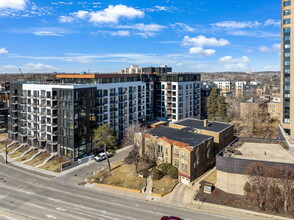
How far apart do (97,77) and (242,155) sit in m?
51.2

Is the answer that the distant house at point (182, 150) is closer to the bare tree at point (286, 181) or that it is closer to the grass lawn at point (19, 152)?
the bare tree at point (286, 181)

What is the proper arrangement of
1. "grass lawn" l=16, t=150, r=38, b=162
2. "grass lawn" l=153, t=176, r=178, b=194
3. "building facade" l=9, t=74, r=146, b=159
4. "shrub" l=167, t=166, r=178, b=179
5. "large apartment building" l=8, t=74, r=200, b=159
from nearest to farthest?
"grass lawn" l=153, t=176, r=178, b=194
"shrub" l=167, t=166, r=178, b=179
"building facade" l=9, t=74, r=146, b=159
"large apartment building" l=8, t=74, r=200, b=159
"grass lawn" l=16, t=150, r=38, b=162

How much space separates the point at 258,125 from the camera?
9688cm

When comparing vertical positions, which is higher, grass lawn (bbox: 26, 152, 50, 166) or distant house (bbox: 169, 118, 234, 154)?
distant house (bbox: 169, 118, 234, 154)

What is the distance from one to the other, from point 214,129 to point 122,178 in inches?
1220

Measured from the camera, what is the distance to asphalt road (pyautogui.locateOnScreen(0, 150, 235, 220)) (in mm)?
41656

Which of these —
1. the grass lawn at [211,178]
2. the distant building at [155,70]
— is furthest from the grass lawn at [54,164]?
the distant building at [155,70]

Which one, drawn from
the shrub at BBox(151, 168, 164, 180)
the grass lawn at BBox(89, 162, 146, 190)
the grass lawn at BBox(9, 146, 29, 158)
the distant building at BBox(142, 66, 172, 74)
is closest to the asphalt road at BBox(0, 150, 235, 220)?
the grass lawn at BBox(89, 162, 146, 190)

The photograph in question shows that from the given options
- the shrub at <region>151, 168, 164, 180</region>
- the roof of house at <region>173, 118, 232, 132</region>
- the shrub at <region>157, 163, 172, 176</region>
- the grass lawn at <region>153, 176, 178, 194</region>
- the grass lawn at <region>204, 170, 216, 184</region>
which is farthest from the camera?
the roof of house at <region>173, 118, 232, 132</region>

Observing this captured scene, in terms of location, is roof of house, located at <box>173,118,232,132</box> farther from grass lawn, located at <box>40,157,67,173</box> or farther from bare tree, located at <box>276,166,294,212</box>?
grass lawn, located at <box>40,157,67,173</box>

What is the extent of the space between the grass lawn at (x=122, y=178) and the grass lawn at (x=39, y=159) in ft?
70.9

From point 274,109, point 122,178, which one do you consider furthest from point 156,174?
point 274,109

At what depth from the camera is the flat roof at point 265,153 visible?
4844 cm

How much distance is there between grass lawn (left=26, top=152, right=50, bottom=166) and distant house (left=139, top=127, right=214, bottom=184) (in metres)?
31.3
